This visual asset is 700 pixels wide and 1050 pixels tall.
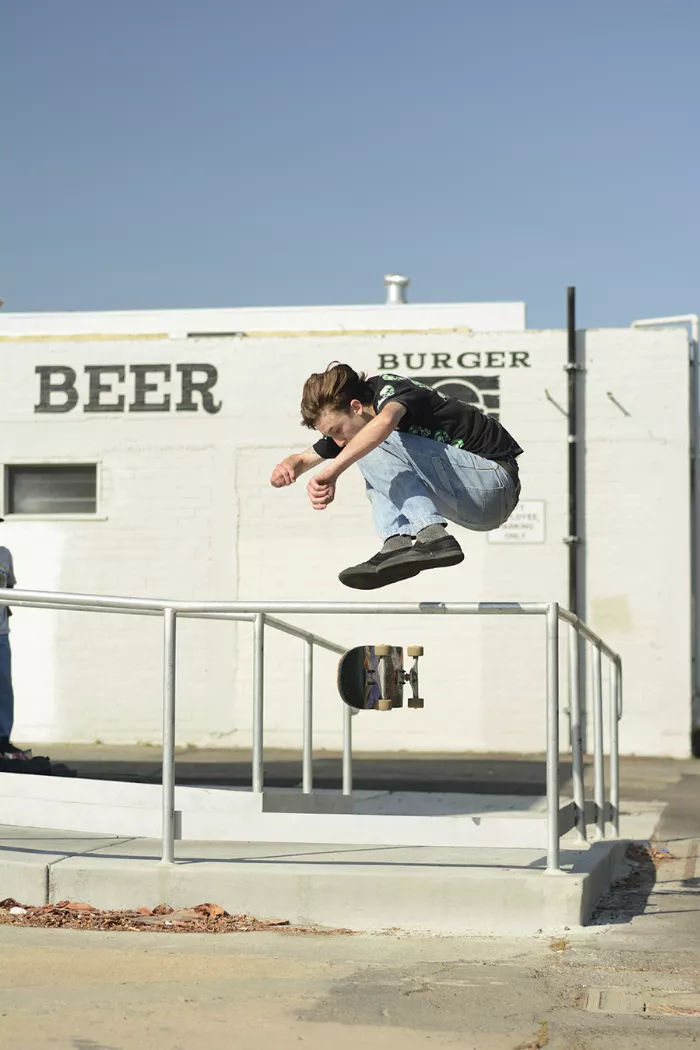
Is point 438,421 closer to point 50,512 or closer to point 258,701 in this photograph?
point 258,701

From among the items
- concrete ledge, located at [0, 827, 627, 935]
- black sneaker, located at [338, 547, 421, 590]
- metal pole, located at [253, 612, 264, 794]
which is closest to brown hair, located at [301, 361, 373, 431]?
black sneaker, located at [338, 547, 421, 590]

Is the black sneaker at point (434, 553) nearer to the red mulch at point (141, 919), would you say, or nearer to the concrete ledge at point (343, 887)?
the concrete ledge at point (343, 887)

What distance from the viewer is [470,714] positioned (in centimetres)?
1370

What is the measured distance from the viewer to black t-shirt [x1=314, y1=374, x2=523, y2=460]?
485 centimetres

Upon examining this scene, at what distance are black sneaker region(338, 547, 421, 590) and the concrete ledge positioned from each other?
1.14 meters

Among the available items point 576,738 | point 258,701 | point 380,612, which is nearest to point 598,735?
point 576,738

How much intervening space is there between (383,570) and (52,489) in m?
10.3

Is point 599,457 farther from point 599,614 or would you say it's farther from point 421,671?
point 421,671

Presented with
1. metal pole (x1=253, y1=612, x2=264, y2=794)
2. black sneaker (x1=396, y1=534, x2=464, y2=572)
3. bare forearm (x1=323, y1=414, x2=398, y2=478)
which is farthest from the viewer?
metal pole (x1=253, y1=612, x2=264, y2=794)

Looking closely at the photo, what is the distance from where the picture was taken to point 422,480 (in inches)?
196

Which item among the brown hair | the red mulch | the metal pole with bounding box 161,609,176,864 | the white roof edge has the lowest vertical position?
the red mulch

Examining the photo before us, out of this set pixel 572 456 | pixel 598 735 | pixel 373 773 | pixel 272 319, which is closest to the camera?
pixel 598 735

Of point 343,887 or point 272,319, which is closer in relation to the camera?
point 343,887

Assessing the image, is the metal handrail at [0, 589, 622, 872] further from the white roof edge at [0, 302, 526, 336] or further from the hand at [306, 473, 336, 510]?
the white roof edge at [0, 302, 526, 336]
